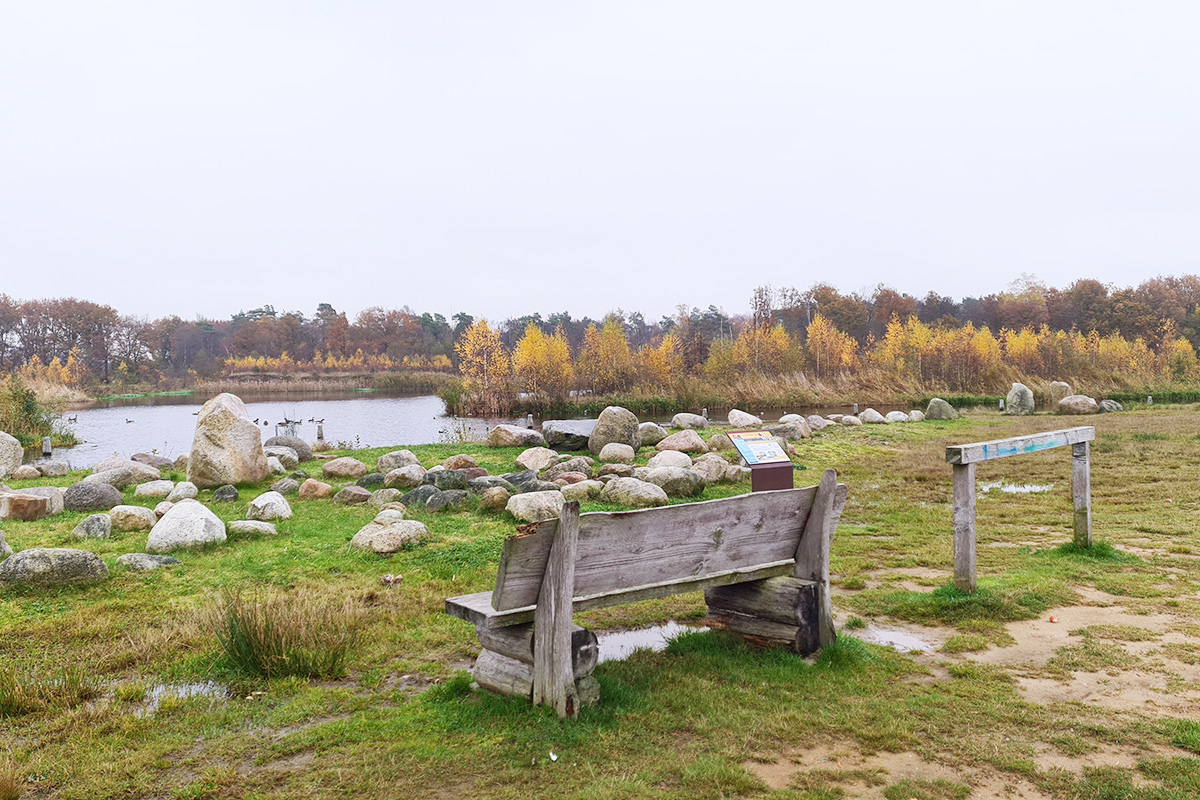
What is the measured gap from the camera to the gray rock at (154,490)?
11.5 m

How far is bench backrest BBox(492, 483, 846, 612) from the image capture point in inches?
152

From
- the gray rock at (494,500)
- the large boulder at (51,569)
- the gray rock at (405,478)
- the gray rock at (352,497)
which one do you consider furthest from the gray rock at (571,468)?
the large boulder at (51,569)

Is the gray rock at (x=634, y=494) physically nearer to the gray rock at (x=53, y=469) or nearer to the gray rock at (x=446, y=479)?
the gray rock at (x=446, y=479)

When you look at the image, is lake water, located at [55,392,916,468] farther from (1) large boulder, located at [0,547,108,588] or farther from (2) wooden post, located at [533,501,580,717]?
(2) wooden post, located at [533,501,580,717]

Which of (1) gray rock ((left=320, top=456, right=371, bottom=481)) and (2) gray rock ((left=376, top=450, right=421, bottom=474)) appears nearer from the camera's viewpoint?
(1) gray rock ((left=320, top=456, right=371, bottom=481))

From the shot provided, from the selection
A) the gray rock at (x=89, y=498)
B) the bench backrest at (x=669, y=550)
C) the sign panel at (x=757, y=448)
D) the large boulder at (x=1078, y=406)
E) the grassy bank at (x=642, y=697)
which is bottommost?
the large boulder at (x=1078, y=406)

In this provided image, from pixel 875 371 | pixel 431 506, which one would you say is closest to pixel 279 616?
pixel 431 506

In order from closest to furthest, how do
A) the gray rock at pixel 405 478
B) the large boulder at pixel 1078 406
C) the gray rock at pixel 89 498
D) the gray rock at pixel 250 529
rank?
1. the gray rock at pixel 250 529
2. the gray rock at pixel 89 498
3. the gray rock at pixel 405 478
4. the large boulder at pixel 1078 406

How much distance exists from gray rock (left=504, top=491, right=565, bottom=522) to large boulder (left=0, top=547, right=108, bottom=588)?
174 inches

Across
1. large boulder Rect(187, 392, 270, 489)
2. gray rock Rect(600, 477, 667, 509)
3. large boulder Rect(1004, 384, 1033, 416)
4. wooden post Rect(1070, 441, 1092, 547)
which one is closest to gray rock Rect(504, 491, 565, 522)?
gray rock Rect(600, 477, 667, 509)

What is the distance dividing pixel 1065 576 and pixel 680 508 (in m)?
4.57

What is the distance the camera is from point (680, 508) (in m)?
4.33

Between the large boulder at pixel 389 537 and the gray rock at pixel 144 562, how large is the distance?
176 centimetres

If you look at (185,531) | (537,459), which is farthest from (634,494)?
(185,531)
